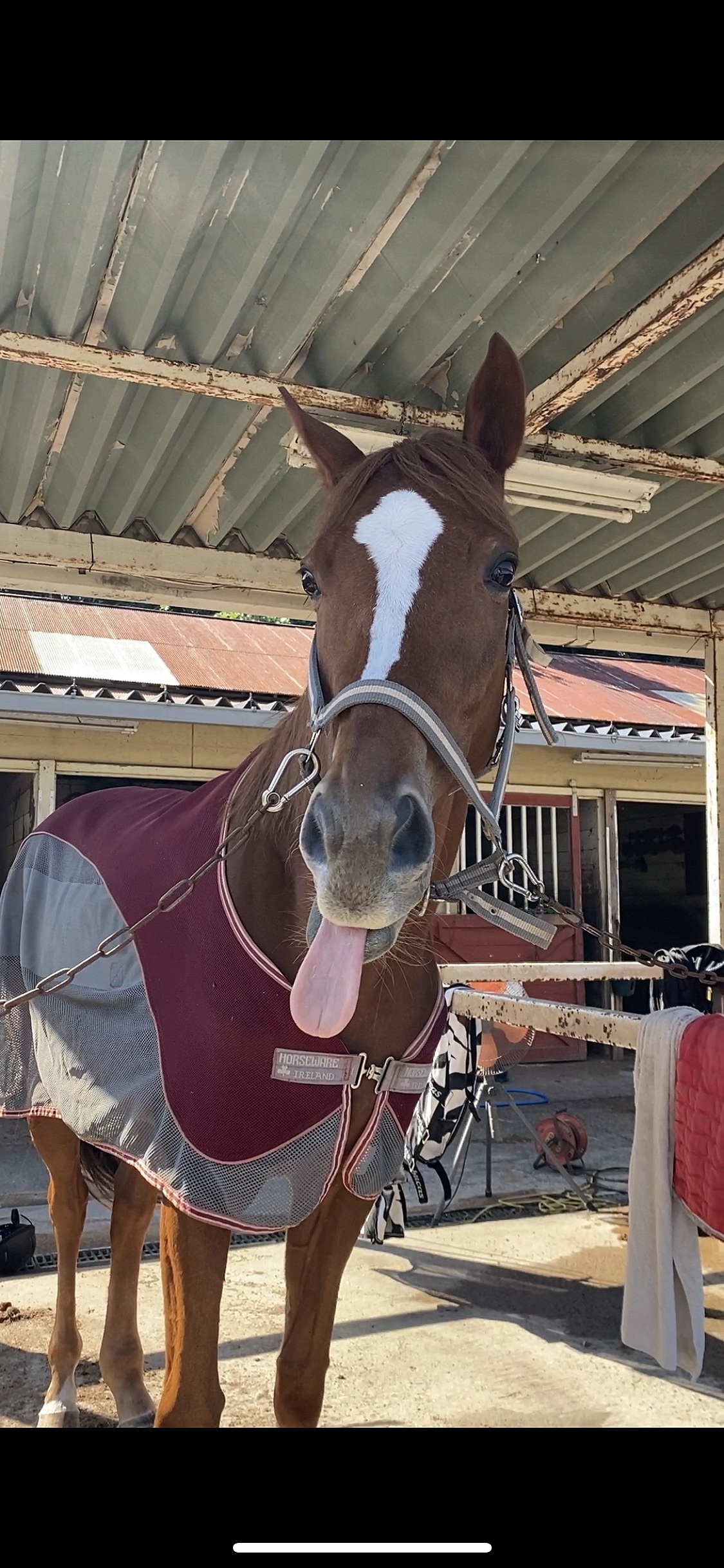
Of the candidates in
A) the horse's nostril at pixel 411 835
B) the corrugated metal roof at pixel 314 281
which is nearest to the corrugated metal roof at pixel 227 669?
the corrugated metal roof at pixel 314 281

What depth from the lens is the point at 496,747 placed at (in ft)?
5.93

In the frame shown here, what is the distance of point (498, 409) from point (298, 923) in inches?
41.8

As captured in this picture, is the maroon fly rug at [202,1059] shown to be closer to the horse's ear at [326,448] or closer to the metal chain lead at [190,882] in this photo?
the metal chain lead at [190,882]

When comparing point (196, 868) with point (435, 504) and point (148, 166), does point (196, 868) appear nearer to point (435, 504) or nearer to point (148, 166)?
point (435, 504)

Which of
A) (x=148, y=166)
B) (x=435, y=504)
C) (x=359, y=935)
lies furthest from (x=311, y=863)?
(x=148, y=166)

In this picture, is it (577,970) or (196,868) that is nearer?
(196,868)

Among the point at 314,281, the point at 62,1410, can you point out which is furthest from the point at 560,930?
the point at 314,281

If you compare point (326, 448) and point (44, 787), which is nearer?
point (326, 448)

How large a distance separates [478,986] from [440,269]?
415 cm

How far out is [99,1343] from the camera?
11.4 ft

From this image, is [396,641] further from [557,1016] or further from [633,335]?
[633,335]

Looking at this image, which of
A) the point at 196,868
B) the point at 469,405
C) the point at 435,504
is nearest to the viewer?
the point at 435,504

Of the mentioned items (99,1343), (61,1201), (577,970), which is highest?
(577,970)

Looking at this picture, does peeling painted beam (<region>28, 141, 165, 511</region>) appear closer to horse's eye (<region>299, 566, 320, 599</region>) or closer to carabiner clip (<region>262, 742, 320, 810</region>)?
horse's eye (<region>299, 566, 320, 599</region>)
